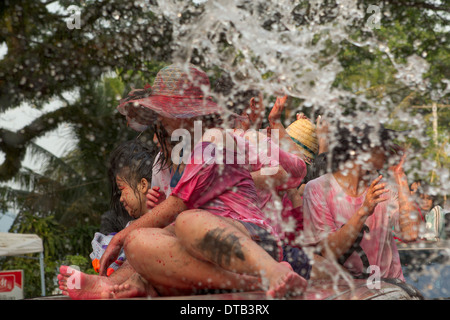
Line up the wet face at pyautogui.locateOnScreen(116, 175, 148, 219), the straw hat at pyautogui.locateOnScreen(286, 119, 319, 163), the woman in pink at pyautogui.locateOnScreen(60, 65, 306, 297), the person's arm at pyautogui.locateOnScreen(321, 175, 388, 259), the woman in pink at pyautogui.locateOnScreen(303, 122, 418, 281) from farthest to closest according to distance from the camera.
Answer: the straw hat at pyautogui.locateOnScreen(286, 119, 319, 163)
the wet face at pyautogui.locateOnScreen(116, 175, 148, 219)
the woman in pink at pyautogui.locateOnScreen(303, 122, 418, 281)
the person's arm at pyautogui.locateOnScreen(321, 175, 388, 259)
the woman in pink at pyautogui.locateOnScreen(60, 65, 306, 297)

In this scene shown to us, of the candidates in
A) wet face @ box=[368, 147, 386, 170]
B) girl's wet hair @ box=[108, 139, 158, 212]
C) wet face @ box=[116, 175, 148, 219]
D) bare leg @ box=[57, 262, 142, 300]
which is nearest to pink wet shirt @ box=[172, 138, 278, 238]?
bare leg @ box=[57, 262, 142, 300]

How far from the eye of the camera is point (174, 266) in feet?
7.33

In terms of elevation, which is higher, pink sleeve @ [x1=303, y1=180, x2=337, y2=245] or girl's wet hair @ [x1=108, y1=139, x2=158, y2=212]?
girl's wet hair @ [x1=108, y1=139, x2=158, y2=212]

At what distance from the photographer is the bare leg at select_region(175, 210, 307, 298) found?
6.48ft

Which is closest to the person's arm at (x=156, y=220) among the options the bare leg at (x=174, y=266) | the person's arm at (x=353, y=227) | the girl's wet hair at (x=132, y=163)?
the bare leg at (x=174, y=266)

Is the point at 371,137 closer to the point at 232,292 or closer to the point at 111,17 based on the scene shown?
the point at 232,292

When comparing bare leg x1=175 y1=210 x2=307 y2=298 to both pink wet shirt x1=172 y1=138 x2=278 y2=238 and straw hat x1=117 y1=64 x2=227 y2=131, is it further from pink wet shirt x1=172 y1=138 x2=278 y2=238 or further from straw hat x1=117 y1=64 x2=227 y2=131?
straw hat x1=117 y1=64 x2=227 y2=131

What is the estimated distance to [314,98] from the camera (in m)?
4.33

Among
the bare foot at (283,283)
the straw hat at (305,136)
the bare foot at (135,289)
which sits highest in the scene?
the straw hat at (305,136)

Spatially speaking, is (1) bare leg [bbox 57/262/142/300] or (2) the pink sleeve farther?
(2) the pink sleeve

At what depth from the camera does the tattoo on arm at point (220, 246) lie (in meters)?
2.07

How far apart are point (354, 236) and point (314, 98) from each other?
5.24 feet

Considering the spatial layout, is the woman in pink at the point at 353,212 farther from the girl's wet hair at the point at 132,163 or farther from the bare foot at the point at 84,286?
the bare foot at the point at 84,286
